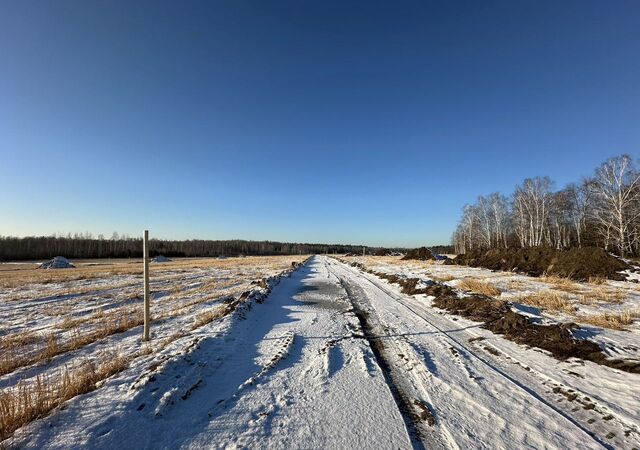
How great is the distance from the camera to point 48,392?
412 centimetres

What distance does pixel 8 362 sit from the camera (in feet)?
18.9

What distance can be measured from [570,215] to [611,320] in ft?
178

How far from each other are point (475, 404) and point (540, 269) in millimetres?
21652

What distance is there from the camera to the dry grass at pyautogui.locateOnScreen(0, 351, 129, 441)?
3340 mm

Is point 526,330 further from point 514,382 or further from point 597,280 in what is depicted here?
point 597,280

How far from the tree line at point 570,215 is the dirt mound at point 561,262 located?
6.58m

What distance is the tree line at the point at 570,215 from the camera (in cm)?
2945

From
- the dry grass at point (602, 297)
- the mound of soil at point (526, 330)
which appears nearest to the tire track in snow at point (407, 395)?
the mound of soil at point (526, 330)

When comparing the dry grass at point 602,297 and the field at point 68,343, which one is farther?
the dry grass at point 602,297

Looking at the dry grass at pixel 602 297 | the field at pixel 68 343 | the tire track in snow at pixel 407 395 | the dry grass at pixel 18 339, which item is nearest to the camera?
the tire track in snow at pixel 407 395

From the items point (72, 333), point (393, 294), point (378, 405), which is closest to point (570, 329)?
point (378, 405)

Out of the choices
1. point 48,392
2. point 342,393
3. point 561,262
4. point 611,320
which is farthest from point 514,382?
point 561,262

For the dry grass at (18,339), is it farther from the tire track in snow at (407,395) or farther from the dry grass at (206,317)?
the tire track in snow at (407,395)

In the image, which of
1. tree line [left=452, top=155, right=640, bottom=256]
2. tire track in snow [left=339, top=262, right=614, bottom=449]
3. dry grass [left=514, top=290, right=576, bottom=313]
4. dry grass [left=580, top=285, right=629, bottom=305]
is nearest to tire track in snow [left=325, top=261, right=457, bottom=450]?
tire track in snow [left=339, top=262, right=614, bottom=449]
